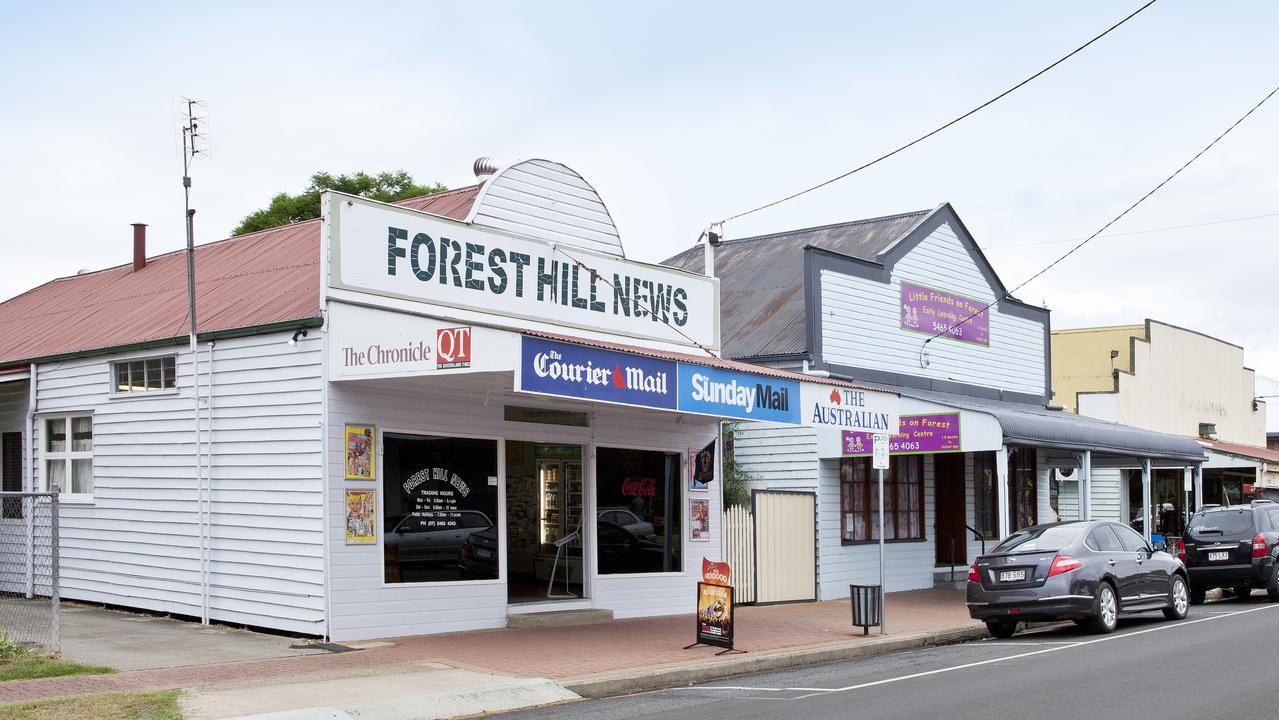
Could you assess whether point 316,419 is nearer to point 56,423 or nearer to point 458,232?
point 458,232

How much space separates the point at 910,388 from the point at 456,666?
14125 millimetres

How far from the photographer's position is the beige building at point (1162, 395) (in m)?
36.6

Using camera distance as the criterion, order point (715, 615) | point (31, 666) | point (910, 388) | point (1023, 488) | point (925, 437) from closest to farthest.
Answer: point (31, 666) → point (715, 615) → point (925, 437) → point (910, 388) → point (1023, 488)

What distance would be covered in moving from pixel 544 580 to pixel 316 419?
189 inches

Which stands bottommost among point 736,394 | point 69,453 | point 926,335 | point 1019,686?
point 1019,686

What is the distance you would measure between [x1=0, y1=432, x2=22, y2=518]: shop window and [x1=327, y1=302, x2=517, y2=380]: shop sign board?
25.3 ft

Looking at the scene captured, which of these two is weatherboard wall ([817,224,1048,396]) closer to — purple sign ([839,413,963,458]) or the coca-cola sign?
purple sign ([839,413,963,458])

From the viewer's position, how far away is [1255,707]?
32.6 feet

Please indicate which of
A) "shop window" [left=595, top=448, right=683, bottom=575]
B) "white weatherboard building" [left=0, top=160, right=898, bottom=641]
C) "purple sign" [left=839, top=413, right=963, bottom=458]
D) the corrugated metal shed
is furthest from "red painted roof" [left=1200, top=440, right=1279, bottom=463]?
"shop window" [left=595, top=448, right=683, bottom=575]

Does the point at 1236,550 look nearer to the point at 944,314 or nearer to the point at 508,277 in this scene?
the point at 944,314

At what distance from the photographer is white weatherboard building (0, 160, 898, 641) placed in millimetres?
13945

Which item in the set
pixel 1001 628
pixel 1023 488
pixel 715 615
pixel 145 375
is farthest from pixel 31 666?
pixel 1023 488

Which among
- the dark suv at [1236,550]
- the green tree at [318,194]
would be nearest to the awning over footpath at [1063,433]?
the dark suv at [1236,550]

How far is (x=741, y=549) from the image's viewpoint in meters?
20.1
